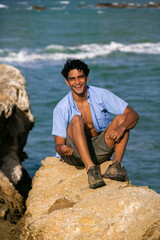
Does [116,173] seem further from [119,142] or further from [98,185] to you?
[119,142]

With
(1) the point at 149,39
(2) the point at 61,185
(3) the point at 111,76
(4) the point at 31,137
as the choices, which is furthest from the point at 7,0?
(2) the point at 61,185

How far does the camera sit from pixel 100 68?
15.2 meters

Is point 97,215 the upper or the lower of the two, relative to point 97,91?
lower

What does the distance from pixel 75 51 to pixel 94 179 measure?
1712 cm

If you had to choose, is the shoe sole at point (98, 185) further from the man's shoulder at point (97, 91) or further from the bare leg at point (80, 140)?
the man's shoulder at point (97, 91)

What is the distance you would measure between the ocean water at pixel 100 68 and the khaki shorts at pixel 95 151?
2010 millimetres

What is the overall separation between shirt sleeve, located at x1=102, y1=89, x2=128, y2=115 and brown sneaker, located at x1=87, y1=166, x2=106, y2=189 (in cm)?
75

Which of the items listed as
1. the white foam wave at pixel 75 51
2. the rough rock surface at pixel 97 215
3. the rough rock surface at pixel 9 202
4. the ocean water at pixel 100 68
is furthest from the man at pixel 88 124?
A: the white foam wave at pixel 75 51

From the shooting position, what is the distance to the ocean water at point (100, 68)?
25.0ft

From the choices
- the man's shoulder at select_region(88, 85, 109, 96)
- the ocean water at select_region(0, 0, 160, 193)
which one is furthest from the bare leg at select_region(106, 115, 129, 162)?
the ocean water at select_region(0, 0, 160, 193)

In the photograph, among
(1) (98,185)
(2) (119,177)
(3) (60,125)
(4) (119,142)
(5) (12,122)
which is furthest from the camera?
(5) (12,122)

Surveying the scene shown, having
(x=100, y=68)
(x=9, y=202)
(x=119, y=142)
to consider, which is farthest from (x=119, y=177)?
(x=100, y=68)

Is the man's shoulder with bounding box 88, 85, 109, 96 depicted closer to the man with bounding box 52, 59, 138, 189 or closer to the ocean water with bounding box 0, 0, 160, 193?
the man with bounding box 52, 59, 138, 189

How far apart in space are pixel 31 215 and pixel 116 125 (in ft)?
4.01
